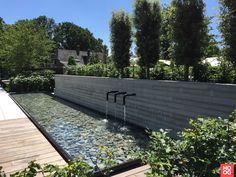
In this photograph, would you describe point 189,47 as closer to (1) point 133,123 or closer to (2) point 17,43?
(1) point 133,123

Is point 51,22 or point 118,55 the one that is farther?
point 51,22

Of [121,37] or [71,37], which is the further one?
[71,37]

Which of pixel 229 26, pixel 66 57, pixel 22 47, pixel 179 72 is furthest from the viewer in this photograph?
pixel 66 57

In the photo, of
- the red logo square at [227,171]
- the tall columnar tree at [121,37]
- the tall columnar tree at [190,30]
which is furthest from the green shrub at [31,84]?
the red logo square at [227,171]

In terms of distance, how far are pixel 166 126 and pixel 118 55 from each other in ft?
13.7

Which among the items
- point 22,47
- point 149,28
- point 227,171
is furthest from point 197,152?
point 22,47

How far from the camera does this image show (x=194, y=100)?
5.23 m

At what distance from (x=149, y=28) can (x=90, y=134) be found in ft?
13.7

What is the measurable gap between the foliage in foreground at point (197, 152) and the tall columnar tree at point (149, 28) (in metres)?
5.74

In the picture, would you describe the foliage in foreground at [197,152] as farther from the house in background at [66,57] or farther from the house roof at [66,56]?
Answer: the house roof at [66,56]

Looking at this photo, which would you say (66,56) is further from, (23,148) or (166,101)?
(23,148)

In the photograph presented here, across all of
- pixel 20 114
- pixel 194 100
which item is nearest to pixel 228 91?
pixel 194 100

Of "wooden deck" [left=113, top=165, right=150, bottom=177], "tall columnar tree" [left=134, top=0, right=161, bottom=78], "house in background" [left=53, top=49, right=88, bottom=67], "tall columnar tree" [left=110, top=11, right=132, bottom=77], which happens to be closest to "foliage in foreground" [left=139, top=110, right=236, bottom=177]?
"wooden deck" [left=113, top=165, right=150, bottom=177]

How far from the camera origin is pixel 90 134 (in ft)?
20.5
